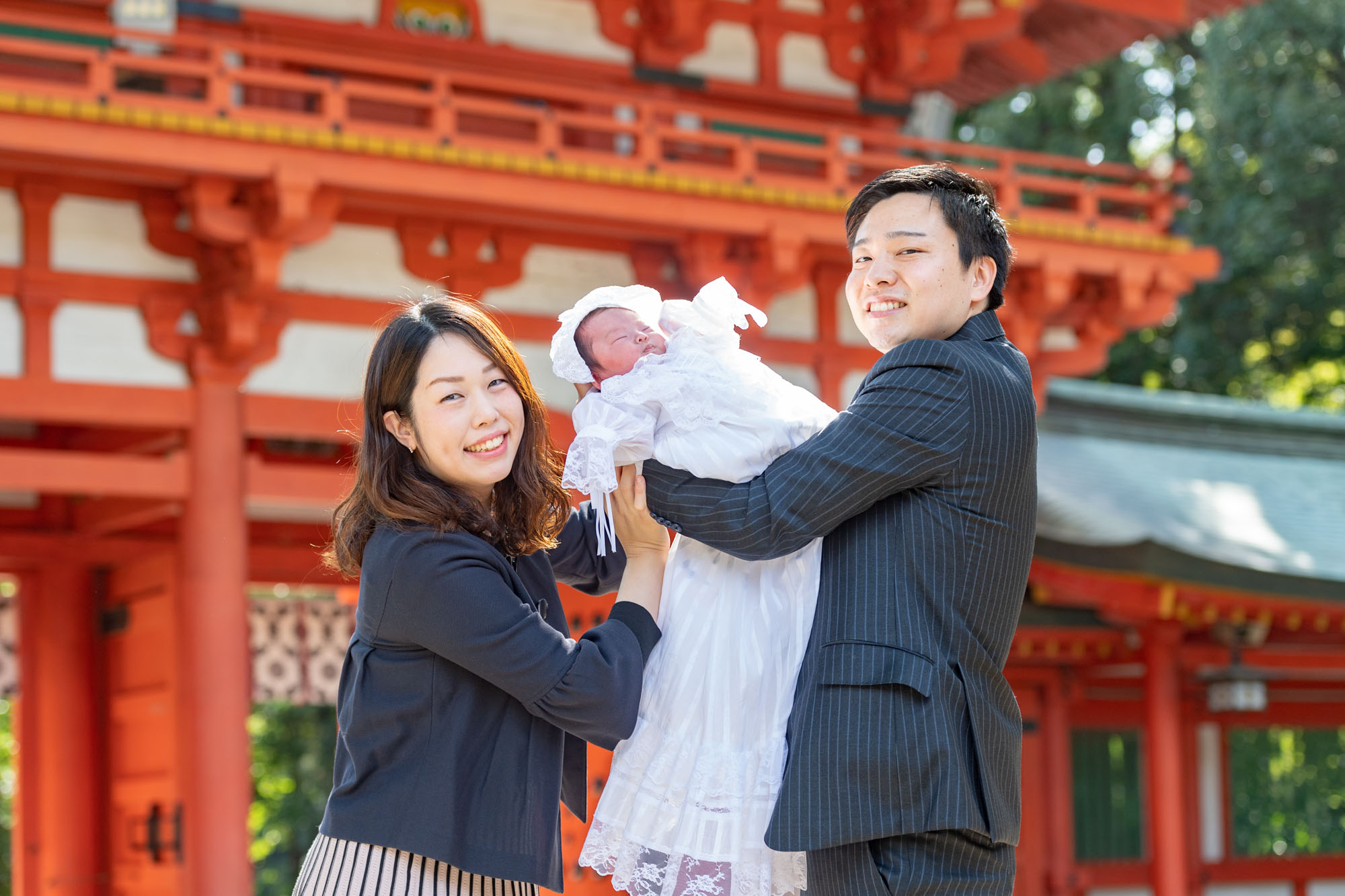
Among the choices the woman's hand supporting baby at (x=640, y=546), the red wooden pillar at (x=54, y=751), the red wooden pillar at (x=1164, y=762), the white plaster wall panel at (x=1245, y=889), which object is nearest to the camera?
the woman's hand supporting baby at (x=640, y=546)

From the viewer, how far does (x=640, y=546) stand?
2.37 metres

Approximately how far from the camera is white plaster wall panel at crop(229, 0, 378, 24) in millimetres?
7172

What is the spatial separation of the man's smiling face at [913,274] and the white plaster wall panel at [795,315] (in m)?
5.53

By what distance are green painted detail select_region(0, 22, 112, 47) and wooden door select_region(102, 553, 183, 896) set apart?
2550 mm

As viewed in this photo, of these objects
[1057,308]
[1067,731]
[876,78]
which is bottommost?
[1067,731]

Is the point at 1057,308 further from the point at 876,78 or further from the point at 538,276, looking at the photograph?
the point at 538,276

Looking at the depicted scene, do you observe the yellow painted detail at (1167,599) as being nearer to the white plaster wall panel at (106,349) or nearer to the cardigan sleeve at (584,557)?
the white plaster wall panel at (106,349)

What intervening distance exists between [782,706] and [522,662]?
0.41m

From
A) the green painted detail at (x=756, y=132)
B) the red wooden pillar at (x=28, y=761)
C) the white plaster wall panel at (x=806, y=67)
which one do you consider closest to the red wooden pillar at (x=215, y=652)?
the red wooden pillar at (x=28, y=761)

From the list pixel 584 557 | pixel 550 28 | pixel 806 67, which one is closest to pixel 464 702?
pixel 584 557

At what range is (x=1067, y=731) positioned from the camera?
9805 mm

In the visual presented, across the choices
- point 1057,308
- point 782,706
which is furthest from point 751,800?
point 1057,308

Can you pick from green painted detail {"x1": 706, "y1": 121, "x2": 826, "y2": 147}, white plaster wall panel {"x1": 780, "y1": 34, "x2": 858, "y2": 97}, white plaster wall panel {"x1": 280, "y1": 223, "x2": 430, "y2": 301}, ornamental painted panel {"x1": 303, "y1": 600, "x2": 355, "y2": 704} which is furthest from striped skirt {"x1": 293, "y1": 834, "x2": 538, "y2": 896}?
ornamental painted panel {"x1": 303, "y1": 600, "x2": 355, "y2": 704}

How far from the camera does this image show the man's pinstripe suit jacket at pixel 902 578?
2.12 meters
